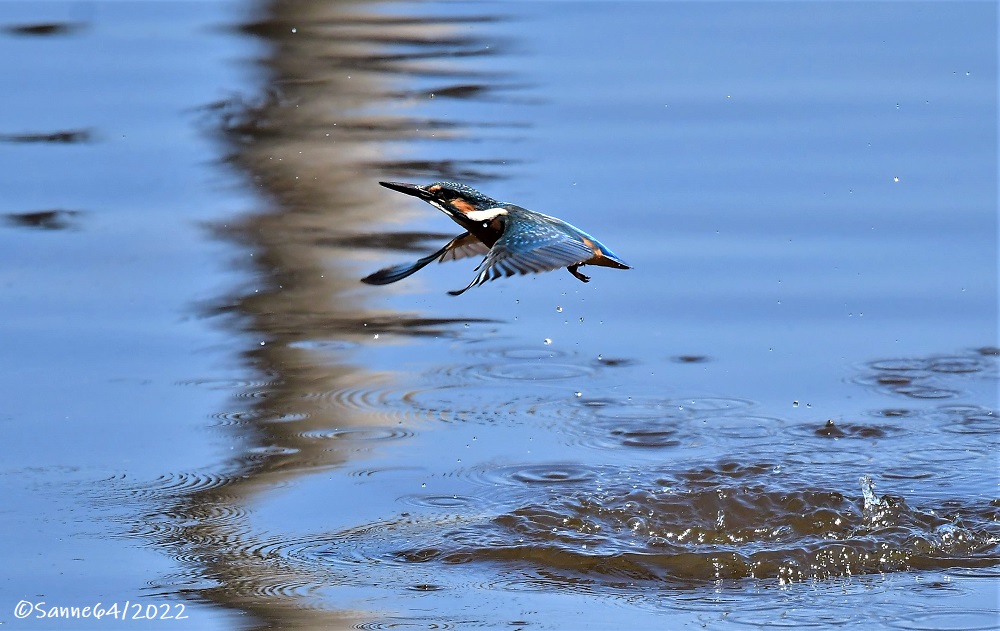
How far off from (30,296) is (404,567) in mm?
2576

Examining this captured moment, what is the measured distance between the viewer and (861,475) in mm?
4602

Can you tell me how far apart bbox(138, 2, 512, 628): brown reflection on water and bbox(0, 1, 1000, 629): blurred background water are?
18 millimetres

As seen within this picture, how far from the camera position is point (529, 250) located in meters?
4.13

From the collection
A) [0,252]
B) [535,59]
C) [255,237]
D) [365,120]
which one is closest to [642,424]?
[255,237]

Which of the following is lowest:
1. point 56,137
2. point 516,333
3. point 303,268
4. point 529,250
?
point 516,333

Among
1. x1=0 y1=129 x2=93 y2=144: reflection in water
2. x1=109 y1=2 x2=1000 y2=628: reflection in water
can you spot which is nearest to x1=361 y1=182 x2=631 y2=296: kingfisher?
x1=109 y1=2 x2=1000 y2=628: reflection in water

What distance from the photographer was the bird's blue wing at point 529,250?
3982 millimetres

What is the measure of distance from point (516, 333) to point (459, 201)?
111 cm

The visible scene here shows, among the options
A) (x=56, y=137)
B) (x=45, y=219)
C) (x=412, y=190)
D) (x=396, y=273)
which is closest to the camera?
(x=396, y=273)

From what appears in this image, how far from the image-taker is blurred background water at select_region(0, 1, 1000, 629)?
3.94 m

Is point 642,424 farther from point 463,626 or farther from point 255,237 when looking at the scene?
point 255,237

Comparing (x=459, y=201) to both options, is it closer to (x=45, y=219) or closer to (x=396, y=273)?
(x=396, y=273)

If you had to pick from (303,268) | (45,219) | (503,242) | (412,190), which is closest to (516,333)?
(303,268)

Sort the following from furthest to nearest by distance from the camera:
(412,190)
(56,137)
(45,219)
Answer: (56,137) < (45,219) < (412,190)
